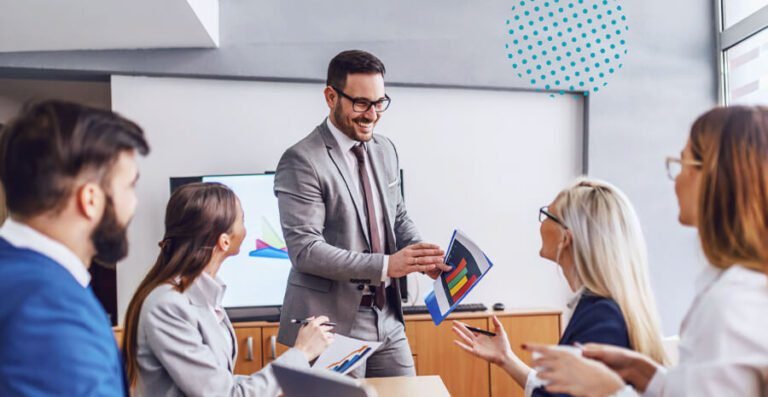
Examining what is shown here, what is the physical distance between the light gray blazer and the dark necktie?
0.58 metres

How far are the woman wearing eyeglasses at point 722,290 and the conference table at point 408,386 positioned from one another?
2.38 ft

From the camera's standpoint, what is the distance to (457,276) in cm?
227

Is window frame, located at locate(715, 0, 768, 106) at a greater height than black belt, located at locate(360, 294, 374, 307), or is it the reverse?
window frame, located at locate(715, 0, 768, 106)

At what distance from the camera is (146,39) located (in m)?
3.92

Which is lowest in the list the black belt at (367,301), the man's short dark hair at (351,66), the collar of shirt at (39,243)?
the black belt at (367,301)

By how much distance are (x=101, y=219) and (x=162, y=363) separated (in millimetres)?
671

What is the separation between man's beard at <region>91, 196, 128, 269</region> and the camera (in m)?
1.19

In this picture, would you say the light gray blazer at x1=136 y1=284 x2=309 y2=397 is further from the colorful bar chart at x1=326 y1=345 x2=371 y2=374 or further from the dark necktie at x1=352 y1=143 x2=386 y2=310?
the dark necktie at x1=352 y1=143 x2=386 y2=310

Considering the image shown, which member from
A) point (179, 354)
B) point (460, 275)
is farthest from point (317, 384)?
point (460, 275)

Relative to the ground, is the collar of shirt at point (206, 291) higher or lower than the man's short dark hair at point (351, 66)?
lower

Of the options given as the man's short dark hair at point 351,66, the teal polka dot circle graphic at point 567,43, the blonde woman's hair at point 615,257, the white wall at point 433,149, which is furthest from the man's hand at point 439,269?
the teal polka dot circle graphic at point 567,43

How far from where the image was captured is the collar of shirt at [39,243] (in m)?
1.12

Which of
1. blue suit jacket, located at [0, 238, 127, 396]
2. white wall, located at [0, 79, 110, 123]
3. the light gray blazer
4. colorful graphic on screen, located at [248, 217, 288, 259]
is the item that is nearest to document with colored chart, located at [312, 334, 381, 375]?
the light gray blazer

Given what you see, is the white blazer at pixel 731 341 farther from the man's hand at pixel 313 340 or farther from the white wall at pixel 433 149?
the white wall at pixel 433 149
